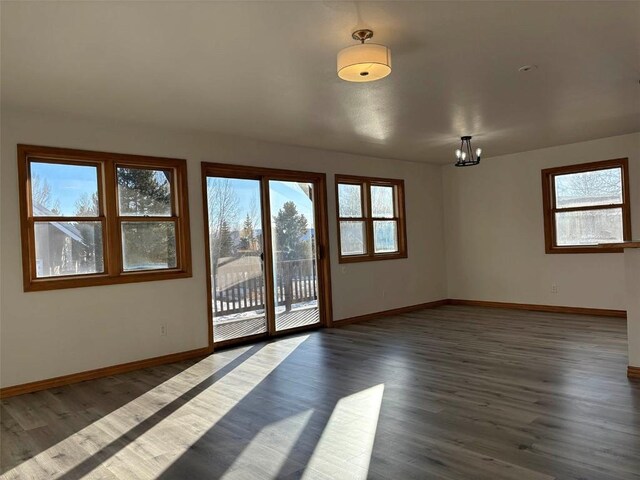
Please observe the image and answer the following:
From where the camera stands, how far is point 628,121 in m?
5.62

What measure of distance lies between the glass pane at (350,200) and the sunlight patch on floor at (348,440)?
371 centimetres

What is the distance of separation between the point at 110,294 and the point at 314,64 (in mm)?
2969

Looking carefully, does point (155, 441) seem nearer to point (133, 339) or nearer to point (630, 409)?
point (133, 339)

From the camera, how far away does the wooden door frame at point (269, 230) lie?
539 centimetres

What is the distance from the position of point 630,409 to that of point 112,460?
325cm

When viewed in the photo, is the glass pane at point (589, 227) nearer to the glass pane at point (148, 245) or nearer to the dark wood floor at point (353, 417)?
the dark wood floor at point (353, 417)

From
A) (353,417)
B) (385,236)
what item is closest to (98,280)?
(353,417)

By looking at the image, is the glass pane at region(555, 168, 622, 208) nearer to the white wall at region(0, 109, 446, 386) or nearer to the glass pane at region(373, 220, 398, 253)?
the glass pane at region(373, 220, 398, 253)

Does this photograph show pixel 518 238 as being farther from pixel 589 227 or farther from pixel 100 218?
pixel 100 218

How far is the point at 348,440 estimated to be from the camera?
2834 millimetres

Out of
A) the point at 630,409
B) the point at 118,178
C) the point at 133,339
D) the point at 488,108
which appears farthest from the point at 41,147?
the point at 630,409

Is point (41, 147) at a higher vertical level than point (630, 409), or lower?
higher

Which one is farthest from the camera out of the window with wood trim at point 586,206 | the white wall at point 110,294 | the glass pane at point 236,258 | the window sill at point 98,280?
the window with wood trim at point 586,206

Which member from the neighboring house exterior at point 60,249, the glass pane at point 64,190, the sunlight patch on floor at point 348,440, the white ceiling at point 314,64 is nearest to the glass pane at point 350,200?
the white ceiling at point 314,64
